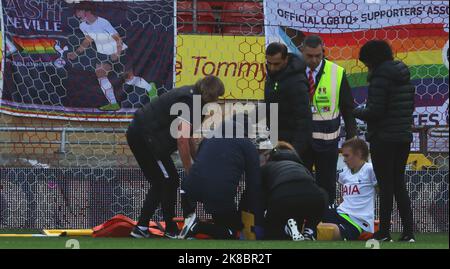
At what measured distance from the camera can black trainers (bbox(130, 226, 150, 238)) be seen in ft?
28.9

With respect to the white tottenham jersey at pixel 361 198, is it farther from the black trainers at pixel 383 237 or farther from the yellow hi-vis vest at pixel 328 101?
the black trainers at pixel 383 237

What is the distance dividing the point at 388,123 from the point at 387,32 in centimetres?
312

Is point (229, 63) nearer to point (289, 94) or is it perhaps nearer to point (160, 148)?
point (289, 94)

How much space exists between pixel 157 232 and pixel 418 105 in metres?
3.61

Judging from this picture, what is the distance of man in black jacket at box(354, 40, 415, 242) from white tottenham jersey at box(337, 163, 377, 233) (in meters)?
0.53

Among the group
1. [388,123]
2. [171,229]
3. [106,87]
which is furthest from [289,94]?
[106,87]

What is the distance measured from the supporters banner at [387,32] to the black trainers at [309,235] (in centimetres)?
287

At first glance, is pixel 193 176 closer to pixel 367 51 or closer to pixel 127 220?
pixel 127 220

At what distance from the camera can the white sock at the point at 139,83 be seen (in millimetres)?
10859

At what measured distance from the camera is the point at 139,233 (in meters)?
8.82

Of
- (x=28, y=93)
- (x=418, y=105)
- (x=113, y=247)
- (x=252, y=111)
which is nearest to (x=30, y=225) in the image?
(x=28, y=93)

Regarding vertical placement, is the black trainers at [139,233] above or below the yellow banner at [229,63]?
below

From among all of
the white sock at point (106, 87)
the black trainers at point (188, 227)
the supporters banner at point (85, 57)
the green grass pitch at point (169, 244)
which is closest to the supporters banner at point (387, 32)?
the supporters banner at point (85, 57)

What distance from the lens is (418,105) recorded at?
37.6 feet
